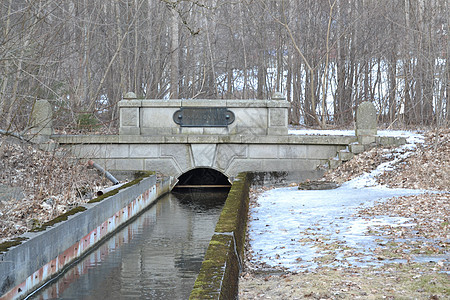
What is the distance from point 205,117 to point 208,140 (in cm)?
71

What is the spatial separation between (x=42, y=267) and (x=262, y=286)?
3.01 meters

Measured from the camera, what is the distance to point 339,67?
2622 cm

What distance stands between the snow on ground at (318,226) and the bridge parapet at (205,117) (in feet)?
11.1

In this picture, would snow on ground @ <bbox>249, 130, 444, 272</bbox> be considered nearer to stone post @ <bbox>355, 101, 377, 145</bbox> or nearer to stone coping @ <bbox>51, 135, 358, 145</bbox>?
stone post @ <bbox>355, 101, 377, 145</bbox>

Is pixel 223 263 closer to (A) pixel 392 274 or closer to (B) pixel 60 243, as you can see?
(A) pixel 392 274

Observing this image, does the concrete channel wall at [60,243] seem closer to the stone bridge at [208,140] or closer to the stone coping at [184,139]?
the stone coping at [184,139]

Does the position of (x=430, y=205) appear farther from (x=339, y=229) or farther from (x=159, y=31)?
(x=159, y=31)

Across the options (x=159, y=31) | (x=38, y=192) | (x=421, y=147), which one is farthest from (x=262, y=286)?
(x=159, y=31)

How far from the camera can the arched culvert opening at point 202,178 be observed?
1975cm

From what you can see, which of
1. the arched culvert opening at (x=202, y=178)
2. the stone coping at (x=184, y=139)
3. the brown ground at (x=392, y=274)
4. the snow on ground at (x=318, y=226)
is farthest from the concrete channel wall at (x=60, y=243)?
the arched culvert opening at (x=202, y=178)

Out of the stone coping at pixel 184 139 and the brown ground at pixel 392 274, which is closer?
the brown ground at pixel 392 274

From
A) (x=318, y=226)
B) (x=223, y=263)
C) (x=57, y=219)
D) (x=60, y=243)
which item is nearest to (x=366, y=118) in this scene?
(x=318, y=226)

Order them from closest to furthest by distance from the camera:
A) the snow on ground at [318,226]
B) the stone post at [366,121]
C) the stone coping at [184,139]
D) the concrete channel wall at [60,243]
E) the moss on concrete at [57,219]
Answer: the concrete channel wall at [60,243]
the snow on ground at [318,226]
the moss on concrete at [57,219]
the stone post at [366,121]
the stone coping at [184,139]

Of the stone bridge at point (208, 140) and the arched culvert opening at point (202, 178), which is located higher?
Result: the stone bridge at point (208, 140)
